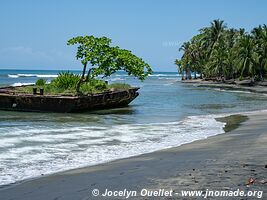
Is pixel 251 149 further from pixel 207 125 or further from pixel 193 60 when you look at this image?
pixel 193 60

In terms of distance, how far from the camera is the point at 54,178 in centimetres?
665

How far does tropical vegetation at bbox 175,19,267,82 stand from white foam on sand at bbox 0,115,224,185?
150ft

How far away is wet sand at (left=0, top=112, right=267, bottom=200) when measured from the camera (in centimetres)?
520

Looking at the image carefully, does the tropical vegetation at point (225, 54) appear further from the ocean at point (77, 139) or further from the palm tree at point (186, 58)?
the ocean at point (77, 139)

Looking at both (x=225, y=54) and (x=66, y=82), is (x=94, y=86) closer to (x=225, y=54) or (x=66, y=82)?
(x=66, y=82)

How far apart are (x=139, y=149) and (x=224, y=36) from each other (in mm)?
75527

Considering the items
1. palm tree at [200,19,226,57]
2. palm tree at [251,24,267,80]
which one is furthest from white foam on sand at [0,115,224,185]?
palm tree at [200,19,226,57]

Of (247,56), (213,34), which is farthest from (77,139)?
(213,34)

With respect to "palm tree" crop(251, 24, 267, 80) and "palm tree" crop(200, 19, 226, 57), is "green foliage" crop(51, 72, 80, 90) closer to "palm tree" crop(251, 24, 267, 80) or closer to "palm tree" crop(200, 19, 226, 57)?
"palm tree" crop(251, 24, 267, 80)

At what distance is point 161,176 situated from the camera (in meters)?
6.02

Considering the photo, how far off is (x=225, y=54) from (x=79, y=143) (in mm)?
62931

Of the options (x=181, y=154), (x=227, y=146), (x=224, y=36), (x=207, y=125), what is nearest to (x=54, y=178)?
(x=181, y=154)

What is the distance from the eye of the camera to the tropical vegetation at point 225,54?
59.1 metres

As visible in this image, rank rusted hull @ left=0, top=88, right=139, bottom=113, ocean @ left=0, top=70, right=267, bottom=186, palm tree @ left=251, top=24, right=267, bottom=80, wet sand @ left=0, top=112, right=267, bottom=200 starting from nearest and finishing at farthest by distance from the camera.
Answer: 1. wet sand @ left=0, top=112, right=267, bottom=200
2. ocean @ left=0, top=70, right=267, bottom=186
3. rusted hull @ left=0, top=88, right=139, bottom=113
4. palm tree @ left=251, top=24, right=267, bottom=80
